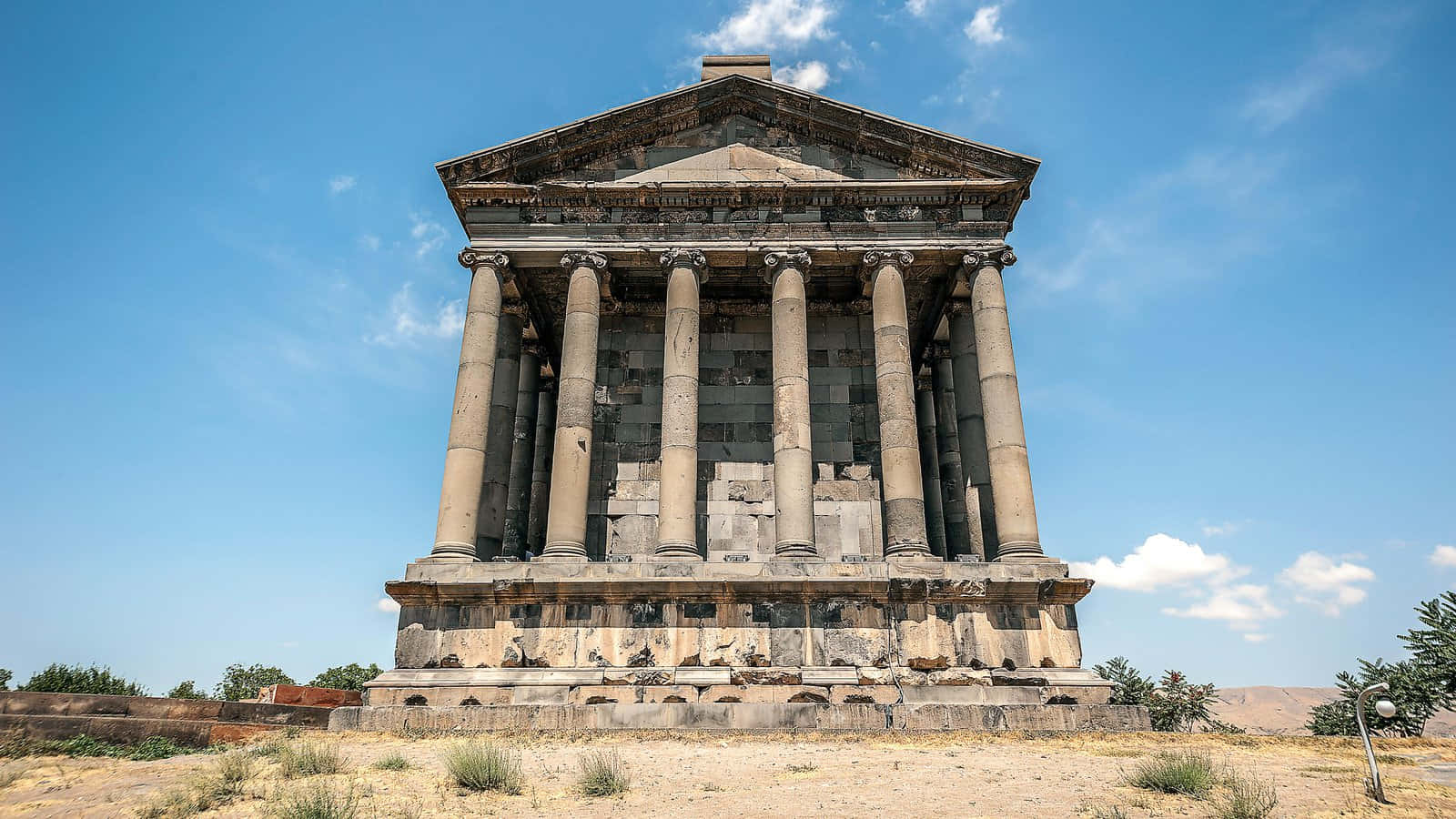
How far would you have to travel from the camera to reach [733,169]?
71.9ft

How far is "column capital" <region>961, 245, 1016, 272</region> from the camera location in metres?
20.9

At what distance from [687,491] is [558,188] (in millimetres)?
8235

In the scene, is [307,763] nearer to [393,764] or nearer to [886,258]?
[393,764]

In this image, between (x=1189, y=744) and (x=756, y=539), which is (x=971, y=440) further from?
(x=1189, y=744)

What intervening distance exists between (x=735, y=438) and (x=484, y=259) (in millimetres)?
7514

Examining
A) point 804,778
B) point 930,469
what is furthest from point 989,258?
point 804,778

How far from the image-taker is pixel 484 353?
20.2 meters

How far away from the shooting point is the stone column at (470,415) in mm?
18484

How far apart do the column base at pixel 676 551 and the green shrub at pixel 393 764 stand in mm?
7435

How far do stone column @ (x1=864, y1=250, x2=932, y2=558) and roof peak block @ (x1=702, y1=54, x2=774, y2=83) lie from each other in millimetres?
6781

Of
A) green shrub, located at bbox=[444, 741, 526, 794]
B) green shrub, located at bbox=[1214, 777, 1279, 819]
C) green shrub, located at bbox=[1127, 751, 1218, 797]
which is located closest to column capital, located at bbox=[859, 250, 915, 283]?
green shrub, located at bbox=[1127, 751, 1218, 797]

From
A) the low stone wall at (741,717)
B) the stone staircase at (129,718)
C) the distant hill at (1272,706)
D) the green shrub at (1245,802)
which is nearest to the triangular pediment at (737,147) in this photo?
the low stone wall at (741,717)

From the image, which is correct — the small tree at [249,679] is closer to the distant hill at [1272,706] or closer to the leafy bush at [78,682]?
the leafy bush at [78,682]

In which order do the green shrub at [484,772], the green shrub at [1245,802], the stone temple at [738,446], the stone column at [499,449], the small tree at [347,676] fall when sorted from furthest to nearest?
the small tree at [347,676] < the stone column at [499,449] < the stone temple at [738,446] < the green shrub at [484,772] < the green shrub at [1245,802]
